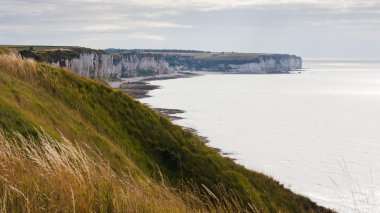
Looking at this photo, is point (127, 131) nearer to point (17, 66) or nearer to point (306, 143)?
point (17, 66)

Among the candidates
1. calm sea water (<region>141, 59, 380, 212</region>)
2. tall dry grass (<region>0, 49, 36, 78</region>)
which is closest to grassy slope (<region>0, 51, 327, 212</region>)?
tall dry grass (<region>0, 49, 36, 78</region>)

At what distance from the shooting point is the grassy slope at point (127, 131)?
17.8m

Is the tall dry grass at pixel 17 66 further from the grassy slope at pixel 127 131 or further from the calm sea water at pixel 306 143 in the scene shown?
the calm sea water at pixel 306 143

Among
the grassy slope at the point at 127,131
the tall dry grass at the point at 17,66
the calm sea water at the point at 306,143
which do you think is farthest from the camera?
the calm sea water at the point at 306,143

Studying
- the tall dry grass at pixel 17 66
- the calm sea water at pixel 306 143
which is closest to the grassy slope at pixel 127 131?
the tall dry grass at pixel 17 66

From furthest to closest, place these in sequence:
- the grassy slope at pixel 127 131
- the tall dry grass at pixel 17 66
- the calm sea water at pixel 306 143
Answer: the calm sea water at pixel 306 143 → the tall dry grass at pixel 17 66 → the grassy slope at pixel 127 131

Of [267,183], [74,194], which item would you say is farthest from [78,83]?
[74,194]

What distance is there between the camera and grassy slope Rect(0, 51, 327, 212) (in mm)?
17750

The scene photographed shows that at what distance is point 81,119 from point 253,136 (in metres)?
53.4

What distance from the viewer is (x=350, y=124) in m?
86.6

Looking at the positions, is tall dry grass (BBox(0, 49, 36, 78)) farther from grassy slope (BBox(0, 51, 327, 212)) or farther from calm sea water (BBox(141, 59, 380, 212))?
calm sea water (BBox(141, 59, 380, 212))

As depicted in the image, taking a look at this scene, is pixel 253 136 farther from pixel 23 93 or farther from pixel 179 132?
pixel 23 93

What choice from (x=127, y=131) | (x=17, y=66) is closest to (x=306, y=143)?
(x=127, y=131)

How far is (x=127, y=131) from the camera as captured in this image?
2161cm
